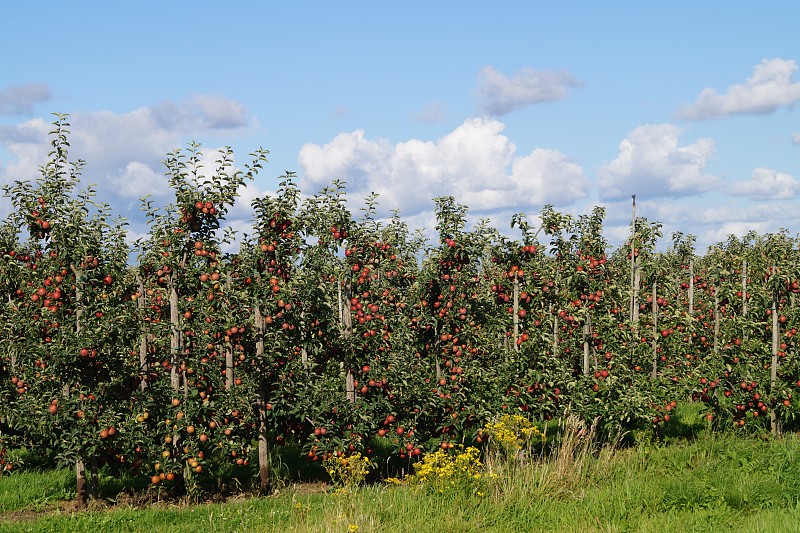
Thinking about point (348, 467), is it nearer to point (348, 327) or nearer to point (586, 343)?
point (348, 327)

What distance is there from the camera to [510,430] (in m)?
10.3

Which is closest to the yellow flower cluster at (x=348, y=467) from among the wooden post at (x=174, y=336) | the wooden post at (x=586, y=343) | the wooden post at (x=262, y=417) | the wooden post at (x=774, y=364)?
the wooden post at (x=262, y=417)

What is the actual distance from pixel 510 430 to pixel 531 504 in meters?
1.62

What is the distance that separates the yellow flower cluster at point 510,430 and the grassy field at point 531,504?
41 cm

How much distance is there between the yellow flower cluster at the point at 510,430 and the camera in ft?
32.9

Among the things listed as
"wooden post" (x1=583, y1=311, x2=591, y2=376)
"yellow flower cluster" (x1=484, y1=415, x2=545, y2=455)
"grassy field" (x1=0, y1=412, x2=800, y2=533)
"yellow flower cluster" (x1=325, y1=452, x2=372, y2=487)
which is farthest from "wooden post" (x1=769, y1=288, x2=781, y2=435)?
"yellow flower cluster" (x1=325, y1=452, x2=372, y2=487)

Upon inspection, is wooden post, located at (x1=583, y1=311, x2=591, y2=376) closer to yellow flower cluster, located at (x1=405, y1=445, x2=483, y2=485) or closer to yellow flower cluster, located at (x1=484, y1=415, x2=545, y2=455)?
yellow flower cluster, located at (x1=484, y1=415, x2=545, y2=455)

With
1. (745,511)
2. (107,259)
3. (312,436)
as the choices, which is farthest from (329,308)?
(745,511)

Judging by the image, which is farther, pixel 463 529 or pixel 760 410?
pixel 760 410

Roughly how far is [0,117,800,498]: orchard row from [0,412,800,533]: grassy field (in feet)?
2.70

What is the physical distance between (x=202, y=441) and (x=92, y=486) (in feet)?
6.70

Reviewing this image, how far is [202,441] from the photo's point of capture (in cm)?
1021

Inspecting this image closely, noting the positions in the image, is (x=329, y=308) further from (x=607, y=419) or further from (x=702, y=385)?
(x=702, y=385)

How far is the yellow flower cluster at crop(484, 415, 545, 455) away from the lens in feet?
32.9
